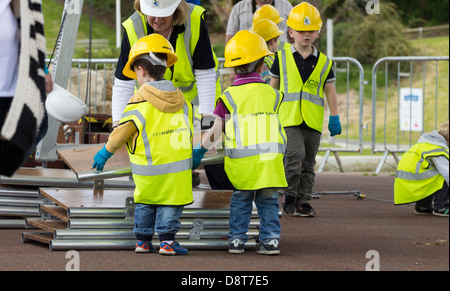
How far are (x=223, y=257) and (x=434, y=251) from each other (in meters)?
1.40

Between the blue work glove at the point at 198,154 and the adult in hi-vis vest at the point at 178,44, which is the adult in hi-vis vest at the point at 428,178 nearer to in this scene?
the adult in hi-vis vest at the point at 178,44

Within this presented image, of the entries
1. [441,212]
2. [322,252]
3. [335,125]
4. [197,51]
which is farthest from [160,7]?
[441,212]

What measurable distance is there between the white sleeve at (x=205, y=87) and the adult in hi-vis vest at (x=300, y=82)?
1.49 metres

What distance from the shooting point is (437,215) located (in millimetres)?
8102

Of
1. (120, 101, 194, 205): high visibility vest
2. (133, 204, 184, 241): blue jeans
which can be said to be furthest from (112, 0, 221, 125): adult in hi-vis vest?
(133, 204, 184, 241): blue jeans

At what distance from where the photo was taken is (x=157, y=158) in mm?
5137

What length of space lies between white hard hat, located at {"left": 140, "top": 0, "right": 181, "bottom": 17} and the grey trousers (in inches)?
85.0

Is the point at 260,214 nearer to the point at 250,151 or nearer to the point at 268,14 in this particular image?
the point at 250,151

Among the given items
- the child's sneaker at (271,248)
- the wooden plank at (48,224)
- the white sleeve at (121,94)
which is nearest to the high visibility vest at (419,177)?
the child's sneaker at (271,248)

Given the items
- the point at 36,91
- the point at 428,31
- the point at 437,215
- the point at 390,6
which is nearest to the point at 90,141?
the point at 437,215

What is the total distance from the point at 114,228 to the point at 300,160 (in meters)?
2.36

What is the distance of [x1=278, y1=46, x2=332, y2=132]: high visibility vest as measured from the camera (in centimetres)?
732

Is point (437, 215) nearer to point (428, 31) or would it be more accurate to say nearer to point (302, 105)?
point (302, 105)

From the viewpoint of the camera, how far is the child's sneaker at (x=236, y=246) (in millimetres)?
5449
